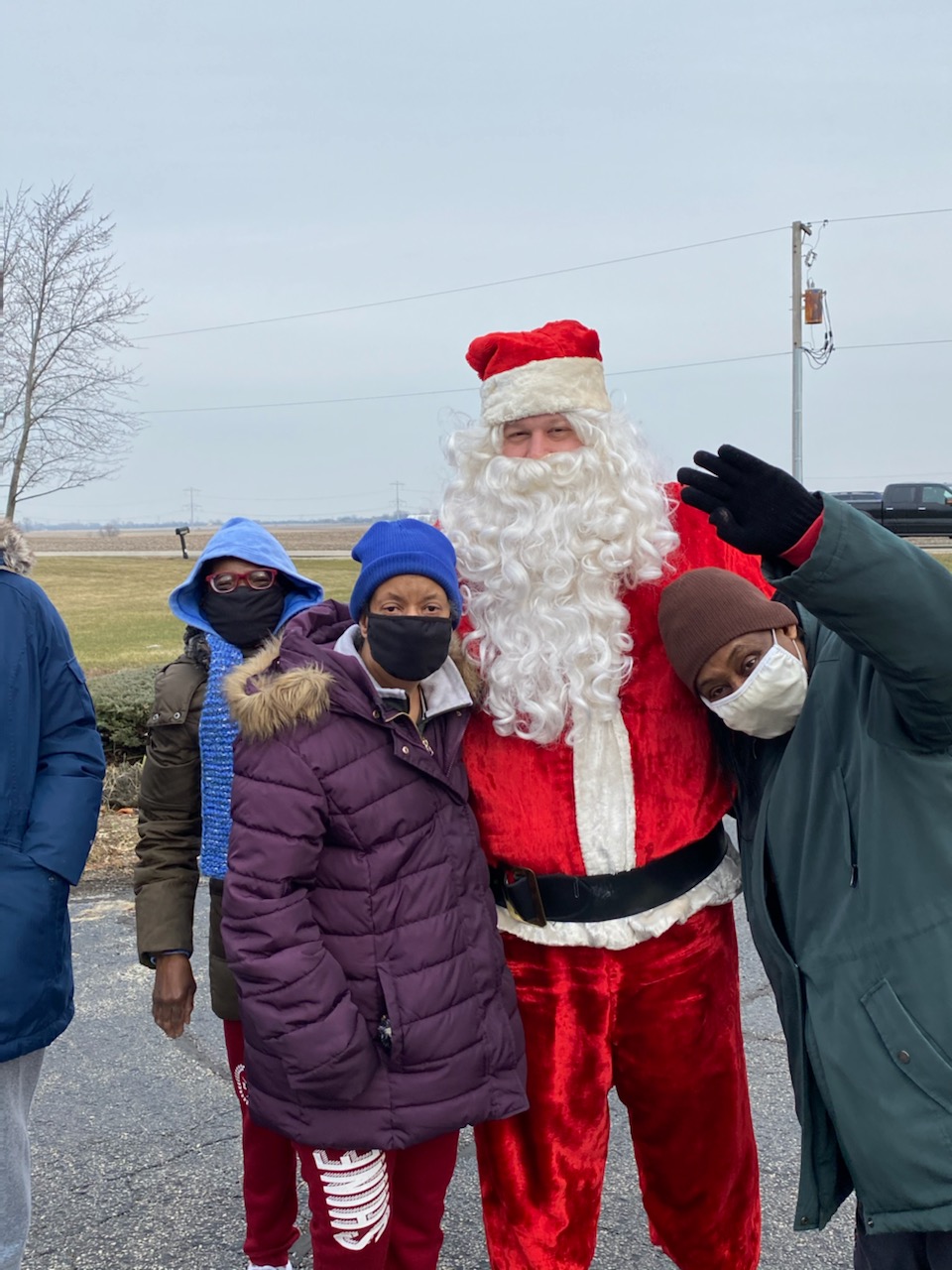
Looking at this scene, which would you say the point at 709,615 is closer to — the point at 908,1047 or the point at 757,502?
the point at 757,502

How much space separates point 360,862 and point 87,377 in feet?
58.2

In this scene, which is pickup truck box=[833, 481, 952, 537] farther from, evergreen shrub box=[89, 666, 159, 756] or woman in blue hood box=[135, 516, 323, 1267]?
woman in blue hood box=[135, 516, 323, 1267]

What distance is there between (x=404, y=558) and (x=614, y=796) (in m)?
0.67

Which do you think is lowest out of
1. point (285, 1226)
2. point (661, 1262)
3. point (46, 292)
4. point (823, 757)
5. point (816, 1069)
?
→ point (661, 1262)

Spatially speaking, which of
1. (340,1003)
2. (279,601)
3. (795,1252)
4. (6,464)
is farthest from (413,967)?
(6,464)

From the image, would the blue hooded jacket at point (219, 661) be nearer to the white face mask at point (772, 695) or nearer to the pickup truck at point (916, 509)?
the white face mask at point (772, 695)

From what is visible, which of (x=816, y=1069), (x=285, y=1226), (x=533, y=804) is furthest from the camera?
(x=285, y=1226)

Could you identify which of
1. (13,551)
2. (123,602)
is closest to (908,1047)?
(13,551)

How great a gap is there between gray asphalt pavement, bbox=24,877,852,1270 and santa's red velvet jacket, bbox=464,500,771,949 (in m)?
0.99

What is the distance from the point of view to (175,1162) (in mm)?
3127

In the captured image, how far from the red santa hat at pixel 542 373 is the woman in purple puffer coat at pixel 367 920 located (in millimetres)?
488

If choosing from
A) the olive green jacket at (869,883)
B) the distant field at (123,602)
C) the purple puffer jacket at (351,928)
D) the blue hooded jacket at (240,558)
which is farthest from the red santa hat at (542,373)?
the distant field at (123,602)

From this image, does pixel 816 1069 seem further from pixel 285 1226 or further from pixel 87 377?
pixel 87 377

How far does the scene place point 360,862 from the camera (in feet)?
6.84
